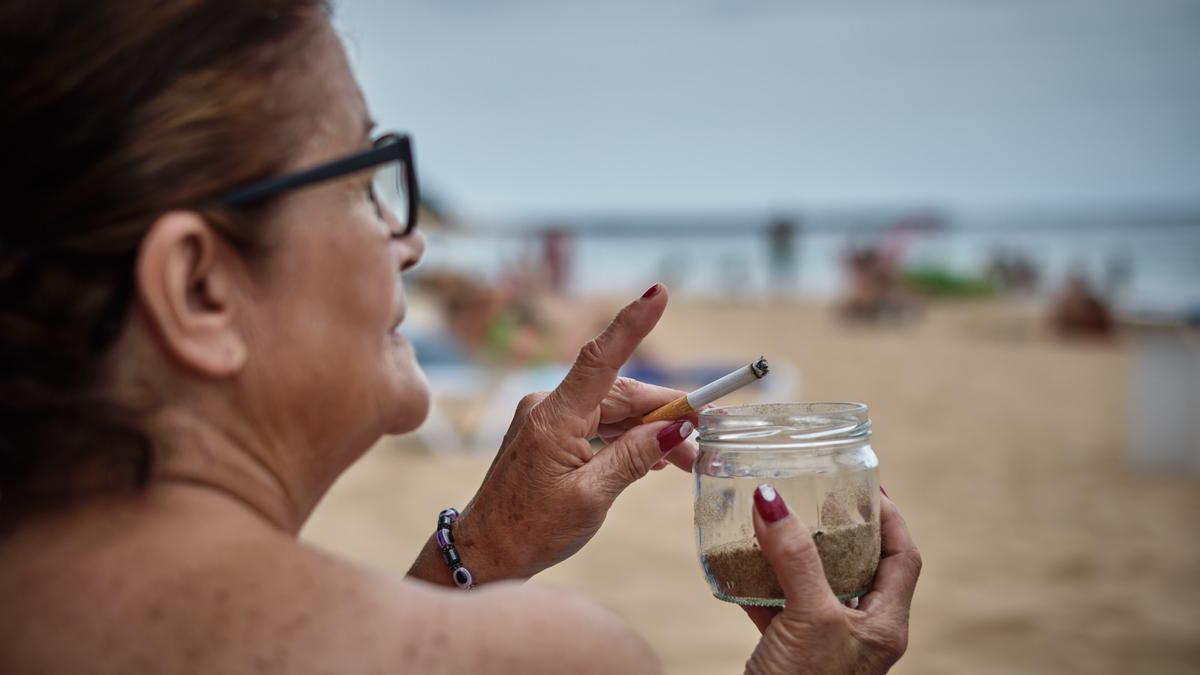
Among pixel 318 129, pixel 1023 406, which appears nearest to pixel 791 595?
pixel 318 129

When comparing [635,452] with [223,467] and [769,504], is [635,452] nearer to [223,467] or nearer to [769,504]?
[769,504]

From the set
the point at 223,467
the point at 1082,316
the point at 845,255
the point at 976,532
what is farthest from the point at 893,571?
the point at 845,255

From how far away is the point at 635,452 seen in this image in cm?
149

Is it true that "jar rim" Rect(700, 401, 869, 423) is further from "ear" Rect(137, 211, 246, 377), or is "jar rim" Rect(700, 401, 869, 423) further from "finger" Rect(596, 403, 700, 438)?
"ear" Rect(137, 211, 246, 377)

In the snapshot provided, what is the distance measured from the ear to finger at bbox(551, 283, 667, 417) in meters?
0.50

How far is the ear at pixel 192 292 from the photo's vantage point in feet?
3.19

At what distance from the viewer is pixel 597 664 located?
970mm

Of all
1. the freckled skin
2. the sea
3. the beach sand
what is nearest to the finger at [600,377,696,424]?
the freckled skin

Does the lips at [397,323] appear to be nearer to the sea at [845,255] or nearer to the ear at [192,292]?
the ear at [192,292]

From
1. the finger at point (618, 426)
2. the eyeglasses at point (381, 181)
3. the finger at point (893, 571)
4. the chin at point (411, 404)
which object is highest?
the eyeglasses at point (381, 181)

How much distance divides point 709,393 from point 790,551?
0.89ft

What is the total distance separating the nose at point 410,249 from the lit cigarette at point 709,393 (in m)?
0.41

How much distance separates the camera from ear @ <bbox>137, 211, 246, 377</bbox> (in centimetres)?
97

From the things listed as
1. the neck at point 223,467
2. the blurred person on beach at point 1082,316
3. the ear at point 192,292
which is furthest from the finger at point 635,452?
the blurred person on beach at point 1082,316
